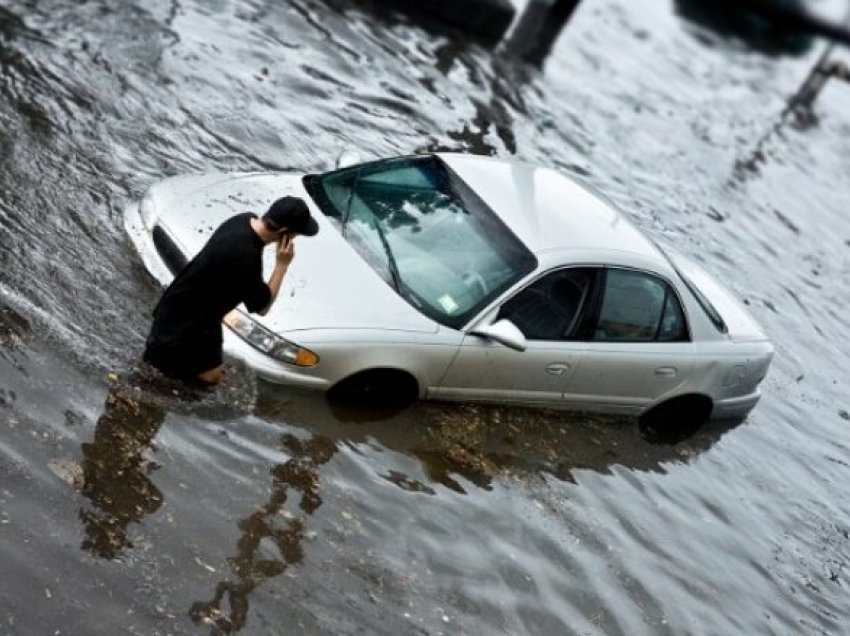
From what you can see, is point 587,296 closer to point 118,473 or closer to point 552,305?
point 552,305

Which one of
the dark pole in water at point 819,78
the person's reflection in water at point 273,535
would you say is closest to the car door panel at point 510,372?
the person's reflection in water at point 273,535

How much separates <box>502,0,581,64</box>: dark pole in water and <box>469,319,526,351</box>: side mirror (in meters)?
11.1

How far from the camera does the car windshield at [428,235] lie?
284 inches

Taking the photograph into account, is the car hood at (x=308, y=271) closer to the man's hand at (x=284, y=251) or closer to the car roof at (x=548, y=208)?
the man's hand at (x=284, y=251)

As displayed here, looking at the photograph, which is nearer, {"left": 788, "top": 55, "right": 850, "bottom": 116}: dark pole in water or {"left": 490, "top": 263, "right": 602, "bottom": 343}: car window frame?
{"left": 490, "top": 263, "right": 602, "bottom": 343}: car window frame

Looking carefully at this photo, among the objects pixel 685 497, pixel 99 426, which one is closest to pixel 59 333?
pixel 99 426

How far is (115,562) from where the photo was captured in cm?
519

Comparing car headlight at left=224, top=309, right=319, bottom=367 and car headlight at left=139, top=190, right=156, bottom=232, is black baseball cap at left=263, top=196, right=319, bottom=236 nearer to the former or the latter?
car headlight at left=224, top=309, right=319, bottom=367

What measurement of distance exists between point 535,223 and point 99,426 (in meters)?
3.35

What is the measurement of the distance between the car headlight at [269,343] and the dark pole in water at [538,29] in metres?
11.6

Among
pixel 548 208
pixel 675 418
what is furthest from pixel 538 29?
pixel 548 208

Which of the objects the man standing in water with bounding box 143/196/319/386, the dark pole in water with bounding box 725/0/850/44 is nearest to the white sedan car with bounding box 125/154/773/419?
the man standing in water with bounding box 143/196/319/386

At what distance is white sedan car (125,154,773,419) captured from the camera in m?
6.86

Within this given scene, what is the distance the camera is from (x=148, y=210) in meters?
7.42
